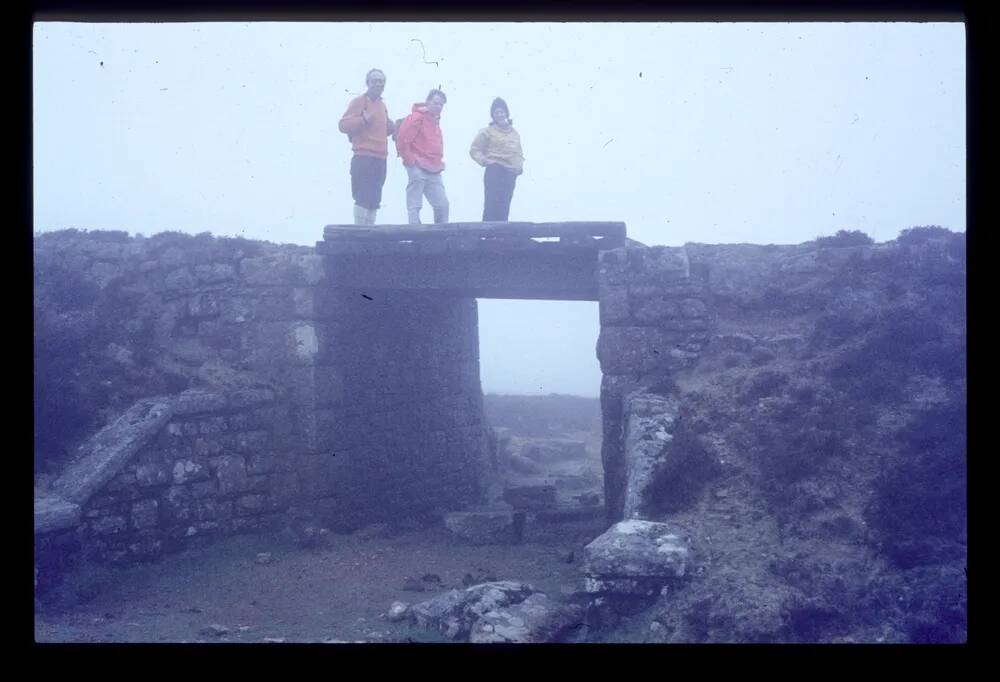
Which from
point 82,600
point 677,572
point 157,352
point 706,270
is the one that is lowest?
point 82,600

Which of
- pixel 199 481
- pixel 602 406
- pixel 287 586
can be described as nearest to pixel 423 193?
pixel 602 406

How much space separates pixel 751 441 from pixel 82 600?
21.1ft

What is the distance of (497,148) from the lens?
35.2ft

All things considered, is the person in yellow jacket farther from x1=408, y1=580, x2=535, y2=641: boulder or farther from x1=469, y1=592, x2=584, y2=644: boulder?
x1=469, y1=592, x2=584, y2=644: boulder

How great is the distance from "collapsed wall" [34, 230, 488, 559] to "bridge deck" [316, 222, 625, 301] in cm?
42

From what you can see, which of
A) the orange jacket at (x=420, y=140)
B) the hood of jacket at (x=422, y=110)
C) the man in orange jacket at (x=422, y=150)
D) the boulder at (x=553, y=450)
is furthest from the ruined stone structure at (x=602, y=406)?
the boulder at (x=553, y=450)

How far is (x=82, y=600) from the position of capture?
7.73m

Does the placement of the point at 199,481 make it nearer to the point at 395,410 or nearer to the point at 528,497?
the point at 395,410

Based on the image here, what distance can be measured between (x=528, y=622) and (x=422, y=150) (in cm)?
666

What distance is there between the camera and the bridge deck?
9734mm

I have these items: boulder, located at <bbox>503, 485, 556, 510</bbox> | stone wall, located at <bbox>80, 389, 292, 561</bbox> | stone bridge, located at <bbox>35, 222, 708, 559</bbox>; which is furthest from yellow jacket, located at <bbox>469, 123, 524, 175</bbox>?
boulder, located at <bbox>503, 485, 556, 510</bbox>
